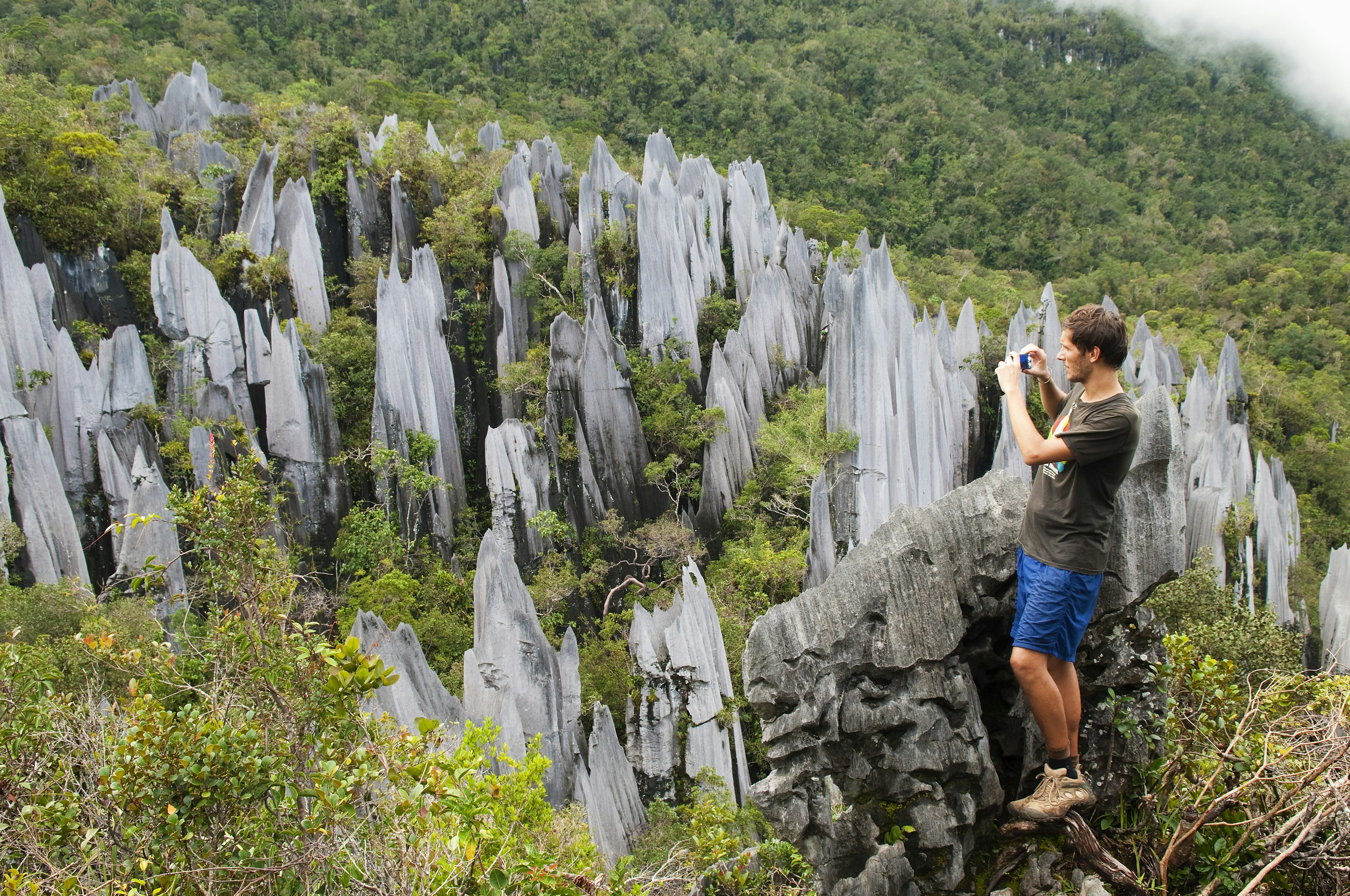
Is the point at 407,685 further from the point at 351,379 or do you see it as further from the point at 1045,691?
the point at 351,379

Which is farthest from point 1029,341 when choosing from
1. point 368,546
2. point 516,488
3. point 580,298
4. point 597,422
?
point 368,546

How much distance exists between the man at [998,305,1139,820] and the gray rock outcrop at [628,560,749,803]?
9380 millimetres

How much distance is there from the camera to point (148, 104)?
27422mm

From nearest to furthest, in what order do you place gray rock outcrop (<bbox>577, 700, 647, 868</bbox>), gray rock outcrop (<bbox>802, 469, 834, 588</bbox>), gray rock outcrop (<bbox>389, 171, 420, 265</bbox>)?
gray rock outcrop (<bbox>577, 700, 647, 868</bbox>)
gray rock outcrop (<bbox>802, 469, 834, 588</bbox>)
gray rock outcrop (<bbox>389, 171, 420, 265</bbox>)

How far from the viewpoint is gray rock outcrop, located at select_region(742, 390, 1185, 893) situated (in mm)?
3932

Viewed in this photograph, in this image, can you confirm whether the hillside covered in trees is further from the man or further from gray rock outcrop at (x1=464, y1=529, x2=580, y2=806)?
the man

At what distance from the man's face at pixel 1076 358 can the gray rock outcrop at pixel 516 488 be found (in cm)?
1617

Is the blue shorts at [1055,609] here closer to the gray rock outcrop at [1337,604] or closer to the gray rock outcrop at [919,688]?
the gray rock outcrop at [919,688]

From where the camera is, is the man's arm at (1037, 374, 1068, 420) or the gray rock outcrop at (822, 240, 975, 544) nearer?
the man's arm at (1037, 374, 1068, 420)

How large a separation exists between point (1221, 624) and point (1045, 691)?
1433 cm

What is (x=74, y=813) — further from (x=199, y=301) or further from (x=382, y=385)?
(x=199, y=301)

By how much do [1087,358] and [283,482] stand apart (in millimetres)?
18677

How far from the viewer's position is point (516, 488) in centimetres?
1886

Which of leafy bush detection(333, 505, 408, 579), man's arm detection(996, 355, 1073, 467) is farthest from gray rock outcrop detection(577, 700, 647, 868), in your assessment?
man's arm detection(996, 355, 1073, 467)
